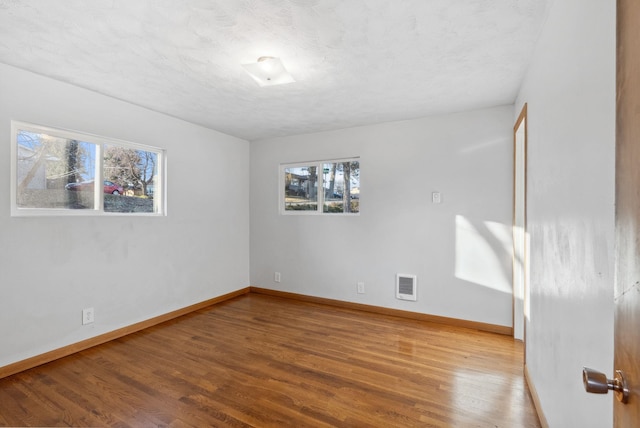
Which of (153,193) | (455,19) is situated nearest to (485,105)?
(455,19)

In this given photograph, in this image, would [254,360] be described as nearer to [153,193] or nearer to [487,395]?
[487,395]

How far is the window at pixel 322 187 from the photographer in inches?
166

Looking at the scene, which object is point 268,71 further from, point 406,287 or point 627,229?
point 406,287

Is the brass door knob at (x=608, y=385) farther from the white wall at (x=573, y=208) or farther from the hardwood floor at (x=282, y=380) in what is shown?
the hardwood floor at (x=282, y=380)

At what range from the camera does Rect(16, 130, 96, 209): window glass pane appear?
101 inches

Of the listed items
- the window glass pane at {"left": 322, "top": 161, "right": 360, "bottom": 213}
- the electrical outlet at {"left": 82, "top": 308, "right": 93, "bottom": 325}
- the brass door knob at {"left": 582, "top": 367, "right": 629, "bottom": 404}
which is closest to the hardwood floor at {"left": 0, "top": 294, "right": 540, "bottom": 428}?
the electrical outlet at {"left": 82, "top": 308, "right": 93, "bottom": 325}

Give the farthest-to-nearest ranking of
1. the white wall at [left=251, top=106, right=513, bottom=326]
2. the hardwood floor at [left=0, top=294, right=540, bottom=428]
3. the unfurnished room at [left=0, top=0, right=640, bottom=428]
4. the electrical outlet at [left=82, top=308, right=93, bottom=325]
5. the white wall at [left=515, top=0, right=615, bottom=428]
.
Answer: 1. the white wall at [left=251, top=106, right=513, bottom=326]
2. the electrical outlet at [left=82, top=308, right=93, bottom=325]
3. the hardwood floor at [left=0, top=294, right=540, bottom=428]
4. the unfurnished room at [left=0, top=0, right=640, bottom=428]
5. the white wall at [left=515, top=0, right=615, bottom=428]

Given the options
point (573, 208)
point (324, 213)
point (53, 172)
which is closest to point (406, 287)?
point (324, 213)

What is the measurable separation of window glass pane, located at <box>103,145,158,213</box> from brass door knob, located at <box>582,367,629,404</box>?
3.74 meters

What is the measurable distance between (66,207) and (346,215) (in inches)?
119

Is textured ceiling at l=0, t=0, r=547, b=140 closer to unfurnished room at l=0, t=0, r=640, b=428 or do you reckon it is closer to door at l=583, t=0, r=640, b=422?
unfurnished room at l=0, t=0, r=640, b=428

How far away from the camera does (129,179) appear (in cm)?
338

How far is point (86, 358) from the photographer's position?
8.89 feet

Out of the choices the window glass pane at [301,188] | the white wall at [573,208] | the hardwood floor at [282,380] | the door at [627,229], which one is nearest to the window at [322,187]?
the window glass pane at [301,188]
